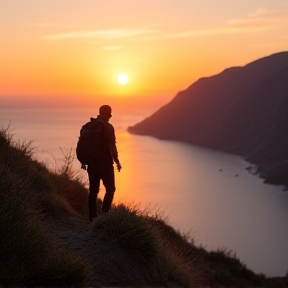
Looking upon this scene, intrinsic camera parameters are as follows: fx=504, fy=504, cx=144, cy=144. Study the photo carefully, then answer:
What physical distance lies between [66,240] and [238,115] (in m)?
156

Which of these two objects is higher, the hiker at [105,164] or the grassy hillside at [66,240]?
the hiker at [105,164]

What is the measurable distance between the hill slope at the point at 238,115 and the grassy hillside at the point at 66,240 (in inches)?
4041

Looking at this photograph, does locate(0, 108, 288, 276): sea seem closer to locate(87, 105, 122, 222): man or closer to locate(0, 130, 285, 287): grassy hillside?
locate(0, 130, 285, 287): grassy hillside

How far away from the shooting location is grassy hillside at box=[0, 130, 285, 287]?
416cm

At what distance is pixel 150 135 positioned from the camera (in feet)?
557

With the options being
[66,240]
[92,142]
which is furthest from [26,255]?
[92,142]

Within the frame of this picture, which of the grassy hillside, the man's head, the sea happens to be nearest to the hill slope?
the sea

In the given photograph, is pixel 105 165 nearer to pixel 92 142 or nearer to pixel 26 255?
pixel 92 142

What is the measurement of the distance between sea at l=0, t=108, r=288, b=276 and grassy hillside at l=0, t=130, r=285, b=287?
22808 millimetres

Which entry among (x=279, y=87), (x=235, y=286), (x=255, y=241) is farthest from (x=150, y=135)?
(x=235, y=286)

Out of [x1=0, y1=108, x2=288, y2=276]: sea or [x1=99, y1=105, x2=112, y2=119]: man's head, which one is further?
[x1=0, y1=108, x2=288, y2=276]: sea

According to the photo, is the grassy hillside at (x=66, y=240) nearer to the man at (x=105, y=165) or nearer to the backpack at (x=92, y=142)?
the man at (x=105, y=165)

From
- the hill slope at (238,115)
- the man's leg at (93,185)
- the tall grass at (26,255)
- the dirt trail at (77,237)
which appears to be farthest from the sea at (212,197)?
the tall grass at (26,255)

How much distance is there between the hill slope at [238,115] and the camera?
13112cm
